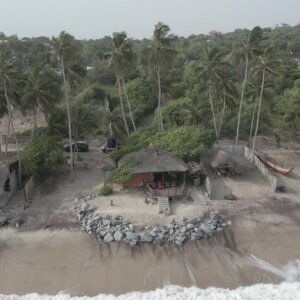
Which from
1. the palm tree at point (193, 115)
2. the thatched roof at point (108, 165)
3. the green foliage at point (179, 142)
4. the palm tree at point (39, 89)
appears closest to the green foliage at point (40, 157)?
the palm tree at point (39, 89)

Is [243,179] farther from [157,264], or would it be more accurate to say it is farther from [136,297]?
[136,297]

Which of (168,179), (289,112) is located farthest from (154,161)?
(289,112)

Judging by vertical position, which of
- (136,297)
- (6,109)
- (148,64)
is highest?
(148,64)

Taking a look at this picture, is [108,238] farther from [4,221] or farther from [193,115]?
[193,115]

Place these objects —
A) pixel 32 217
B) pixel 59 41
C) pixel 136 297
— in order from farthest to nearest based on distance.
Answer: pixel 59 41, pixel 32 217, pixel 136 297

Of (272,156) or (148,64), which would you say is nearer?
(148,64)

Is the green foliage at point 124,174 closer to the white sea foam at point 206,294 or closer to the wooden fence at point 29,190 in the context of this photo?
the wooden fence at point 29,190

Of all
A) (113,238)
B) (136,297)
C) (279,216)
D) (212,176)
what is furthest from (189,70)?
(136,297)
